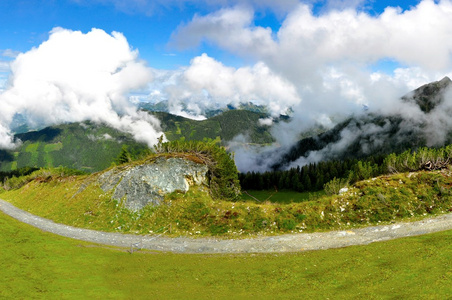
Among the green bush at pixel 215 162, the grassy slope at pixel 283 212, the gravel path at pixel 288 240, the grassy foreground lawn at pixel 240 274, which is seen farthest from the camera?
the green bush at pixel 215 162

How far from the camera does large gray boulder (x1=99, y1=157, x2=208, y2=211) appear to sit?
1877 inches

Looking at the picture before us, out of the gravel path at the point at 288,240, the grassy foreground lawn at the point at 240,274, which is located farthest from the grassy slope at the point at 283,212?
the grassy foreground lawn at the point at 240,274

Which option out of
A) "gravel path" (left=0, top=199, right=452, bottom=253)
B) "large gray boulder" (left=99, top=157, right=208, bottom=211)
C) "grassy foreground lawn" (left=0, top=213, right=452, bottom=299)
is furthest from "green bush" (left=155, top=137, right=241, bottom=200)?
"grassy foreground lawn" (left=0, top=213, right=452, bottom=299)

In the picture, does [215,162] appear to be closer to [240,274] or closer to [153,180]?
[153,180]

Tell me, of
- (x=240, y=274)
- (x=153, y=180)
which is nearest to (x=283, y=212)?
(x=240, y=274)

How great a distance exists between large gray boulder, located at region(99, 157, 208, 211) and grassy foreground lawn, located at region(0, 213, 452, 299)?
1724cm

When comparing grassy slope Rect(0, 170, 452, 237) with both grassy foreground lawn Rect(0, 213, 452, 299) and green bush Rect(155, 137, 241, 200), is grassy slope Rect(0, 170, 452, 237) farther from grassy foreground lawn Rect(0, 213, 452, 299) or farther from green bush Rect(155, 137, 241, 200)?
green bush Rect(155, 137, 241, 200)

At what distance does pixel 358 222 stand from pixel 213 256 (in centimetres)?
2082

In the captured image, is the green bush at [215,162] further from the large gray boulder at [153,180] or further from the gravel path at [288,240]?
the gravel path at [288,240]

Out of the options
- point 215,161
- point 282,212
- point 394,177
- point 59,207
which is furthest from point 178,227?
point 394,177

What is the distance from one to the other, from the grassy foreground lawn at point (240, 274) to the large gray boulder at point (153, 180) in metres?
17.2

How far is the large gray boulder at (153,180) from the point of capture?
47.7 metres

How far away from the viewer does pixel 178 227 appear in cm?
4103

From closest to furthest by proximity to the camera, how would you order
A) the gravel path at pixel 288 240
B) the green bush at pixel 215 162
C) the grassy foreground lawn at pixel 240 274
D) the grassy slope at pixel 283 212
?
the grassy foreground lawn at pixel 240 274 → the gravel path at pixel 288 240 → the grassy slope at pixel 283 212 → the green bush at pixel 215 162
